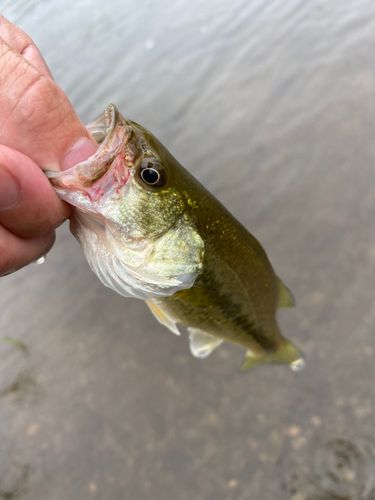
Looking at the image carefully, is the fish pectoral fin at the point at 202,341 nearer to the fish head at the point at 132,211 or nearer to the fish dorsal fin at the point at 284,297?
the fish dorsal fin at the point at 284,297

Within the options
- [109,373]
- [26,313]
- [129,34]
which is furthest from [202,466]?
[129,34]

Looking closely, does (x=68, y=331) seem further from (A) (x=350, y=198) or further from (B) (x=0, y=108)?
(B) (x=0, y=108)

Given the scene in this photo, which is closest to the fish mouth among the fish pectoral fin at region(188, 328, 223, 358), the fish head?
the fish head

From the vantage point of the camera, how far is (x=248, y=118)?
24.8ft

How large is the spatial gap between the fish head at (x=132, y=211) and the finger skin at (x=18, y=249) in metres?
0.20

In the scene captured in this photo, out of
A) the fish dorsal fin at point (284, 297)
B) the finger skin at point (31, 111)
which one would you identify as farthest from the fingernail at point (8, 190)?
the fish dorsal fin at point (284, 297)

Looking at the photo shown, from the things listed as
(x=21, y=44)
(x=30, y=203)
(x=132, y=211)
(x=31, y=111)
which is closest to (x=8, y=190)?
(x=30, y=203)

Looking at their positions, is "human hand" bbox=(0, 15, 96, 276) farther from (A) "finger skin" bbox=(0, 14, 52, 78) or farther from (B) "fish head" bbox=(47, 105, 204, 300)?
(A) "finger skin" bbox=(0, 14, 52, 78)

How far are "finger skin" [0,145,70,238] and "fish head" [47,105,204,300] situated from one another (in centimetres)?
6

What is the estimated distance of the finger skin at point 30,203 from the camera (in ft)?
5.02

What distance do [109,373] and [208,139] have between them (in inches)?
161

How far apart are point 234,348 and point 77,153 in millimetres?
3843

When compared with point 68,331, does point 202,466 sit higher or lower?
lower

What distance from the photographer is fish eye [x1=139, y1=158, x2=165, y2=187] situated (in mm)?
2006
